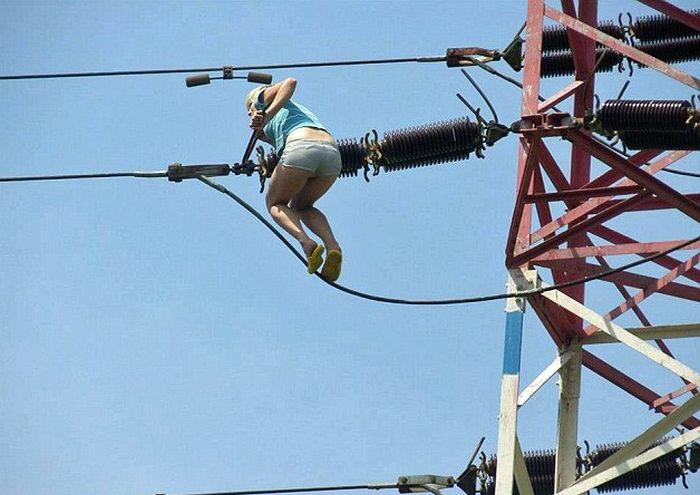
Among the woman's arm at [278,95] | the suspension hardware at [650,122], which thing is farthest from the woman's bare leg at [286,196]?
the suspension hardware at [650,122]

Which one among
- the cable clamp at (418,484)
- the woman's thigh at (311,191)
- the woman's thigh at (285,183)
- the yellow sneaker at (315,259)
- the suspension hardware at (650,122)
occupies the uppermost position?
the suspension hardware at (650,122)

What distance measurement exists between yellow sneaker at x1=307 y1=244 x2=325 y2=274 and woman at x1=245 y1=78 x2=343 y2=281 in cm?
3

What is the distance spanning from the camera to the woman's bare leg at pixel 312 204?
1362cm

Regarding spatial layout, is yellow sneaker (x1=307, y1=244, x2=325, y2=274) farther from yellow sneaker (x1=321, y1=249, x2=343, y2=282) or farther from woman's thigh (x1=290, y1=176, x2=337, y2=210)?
woman's thigh (x1=290, y1=176, x2=337, y2=210)

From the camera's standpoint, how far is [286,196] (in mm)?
13609

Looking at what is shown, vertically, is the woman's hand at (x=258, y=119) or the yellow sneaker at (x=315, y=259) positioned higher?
the woman's hand at (x=258, y=119)

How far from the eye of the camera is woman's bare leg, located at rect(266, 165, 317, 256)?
44.1ft

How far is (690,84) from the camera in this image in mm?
13125

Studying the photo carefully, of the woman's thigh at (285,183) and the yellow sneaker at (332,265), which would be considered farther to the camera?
the woman's thigh at (285,183)

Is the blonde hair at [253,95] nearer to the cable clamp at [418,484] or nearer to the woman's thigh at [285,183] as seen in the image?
the woman's thigh at [285,183]

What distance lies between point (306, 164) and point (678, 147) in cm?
274

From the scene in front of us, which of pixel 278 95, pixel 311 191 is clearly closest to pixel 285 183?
pixel 311 191

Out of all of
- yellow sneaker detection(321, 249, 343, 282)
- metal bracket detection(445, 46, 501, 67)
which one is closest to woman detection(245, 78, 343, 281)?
yellow sneaker detection(321, 249, 343, 282)

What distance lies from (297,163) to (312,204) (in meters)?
0.50
